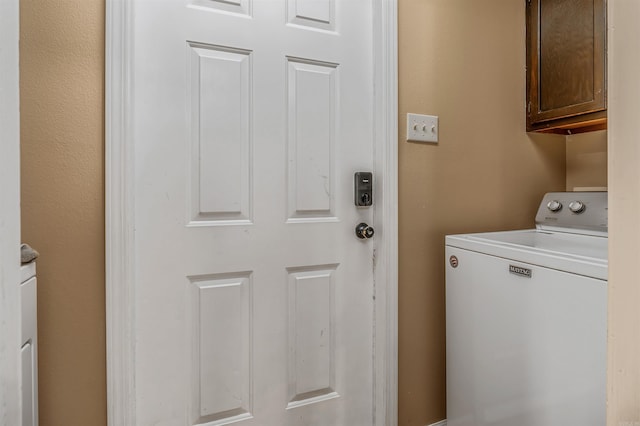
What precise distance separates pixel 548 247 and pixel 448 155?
0.55 metres

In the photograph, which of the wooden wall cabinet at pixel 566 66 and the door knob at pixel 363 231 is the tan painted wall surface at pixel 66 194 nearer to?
the door knob at pixel 363 231

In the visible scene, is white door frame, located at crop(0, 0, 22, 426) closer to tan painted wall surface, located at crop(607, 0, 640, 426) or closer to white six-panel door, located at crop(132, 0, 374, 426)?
tan painted wall surface, located at crop(607, 0, 640, 426)

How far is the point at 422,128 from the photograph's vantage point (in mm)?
1538

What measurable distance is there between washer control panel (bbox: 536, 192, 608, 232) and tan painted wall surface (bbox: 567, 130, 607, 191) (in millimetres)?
254

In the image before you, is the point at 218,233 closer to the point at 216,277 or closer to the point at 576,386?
the point at 216,277

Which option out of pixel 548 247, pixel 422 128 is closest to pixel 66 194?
pixel 422 128

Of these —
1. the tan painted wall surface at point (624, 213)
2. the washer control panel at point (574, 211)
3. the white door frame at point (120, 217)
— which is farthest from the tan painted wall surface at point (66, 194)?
the washer control panel at point (574, 211)

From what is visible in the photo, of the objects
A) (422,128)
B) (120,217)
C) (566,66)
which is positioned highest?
(566,66)

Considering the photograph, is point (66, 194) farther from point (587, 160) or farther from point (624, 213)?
point (587, 160)

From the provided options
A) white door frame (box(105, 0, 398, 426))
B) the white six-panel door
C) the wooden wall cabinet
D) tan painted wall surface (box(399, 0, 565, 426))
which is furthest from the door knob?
the wooden wall cabinet

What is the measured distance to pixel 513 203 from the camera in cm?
175

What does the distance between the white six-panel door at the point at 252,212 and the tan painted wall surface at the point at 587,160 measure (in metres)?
1.04

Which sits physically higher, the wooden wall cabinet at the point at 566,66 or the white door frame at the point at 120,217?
the wooden wall cabinet at the point at 566,66

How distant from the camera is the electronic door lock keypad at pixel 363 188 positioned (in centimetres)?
145
